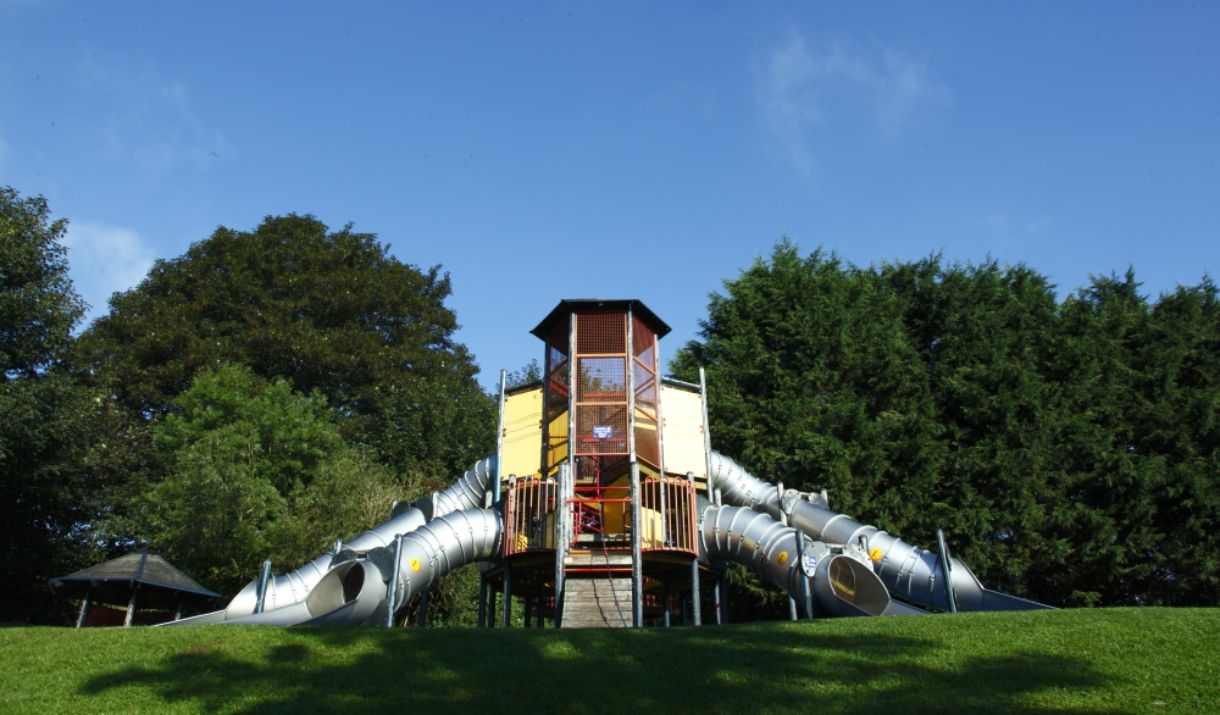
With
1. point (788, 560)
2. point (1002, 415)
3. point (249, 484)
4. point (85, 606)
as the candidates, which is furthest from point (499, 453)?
point (1002, 415)

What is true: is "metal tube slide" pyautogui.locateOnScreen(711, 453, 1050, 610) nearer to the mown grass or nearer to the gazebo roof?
the mown grass

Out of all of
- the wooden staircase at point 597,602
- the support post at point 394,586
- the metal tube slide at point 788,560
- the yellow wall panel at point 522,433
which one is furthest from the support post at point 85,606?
the metal tube slide at point 788,560

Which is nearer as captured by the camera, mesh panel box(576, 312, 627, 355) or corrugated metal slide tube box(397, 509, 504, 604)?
corrugated metal slide tube box(397, 509, 504, 604)

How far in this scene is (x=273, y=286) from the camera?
1495 inches

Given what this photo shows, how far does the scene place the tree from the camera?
21.3m

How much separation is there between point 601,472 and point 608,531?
1.07 metres

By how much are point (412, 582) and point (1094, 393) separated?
17.8 metres

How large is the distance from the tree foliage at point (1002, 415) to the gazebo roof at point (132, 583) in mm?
13023

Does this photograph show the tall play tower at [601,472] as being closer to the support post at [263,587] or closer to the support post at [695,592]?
the support post at [695,592]

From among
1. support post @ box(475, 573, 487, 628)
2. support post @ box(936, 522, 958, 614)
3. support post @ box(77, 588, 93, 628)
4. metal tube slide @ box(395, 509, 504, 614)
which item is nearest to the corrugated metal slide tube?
metal tube slide @ box(395, 509, 504, 614)

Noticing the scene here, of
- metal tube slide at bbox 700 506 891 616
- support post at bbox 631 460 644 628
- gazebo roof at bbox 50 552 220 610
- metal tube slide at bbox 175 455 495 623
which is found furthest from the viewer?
gazebo roof at bbox 50 552 220 610

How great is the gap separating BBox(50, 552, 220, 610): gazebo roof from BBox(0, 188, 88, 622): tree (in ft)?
18.1

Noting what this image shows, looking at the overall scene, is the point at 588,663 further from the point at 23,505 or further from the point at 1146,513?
the point at 23,505

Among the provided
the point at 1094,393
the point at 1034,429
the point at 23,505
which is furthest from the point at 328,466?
the point at 1094,393
